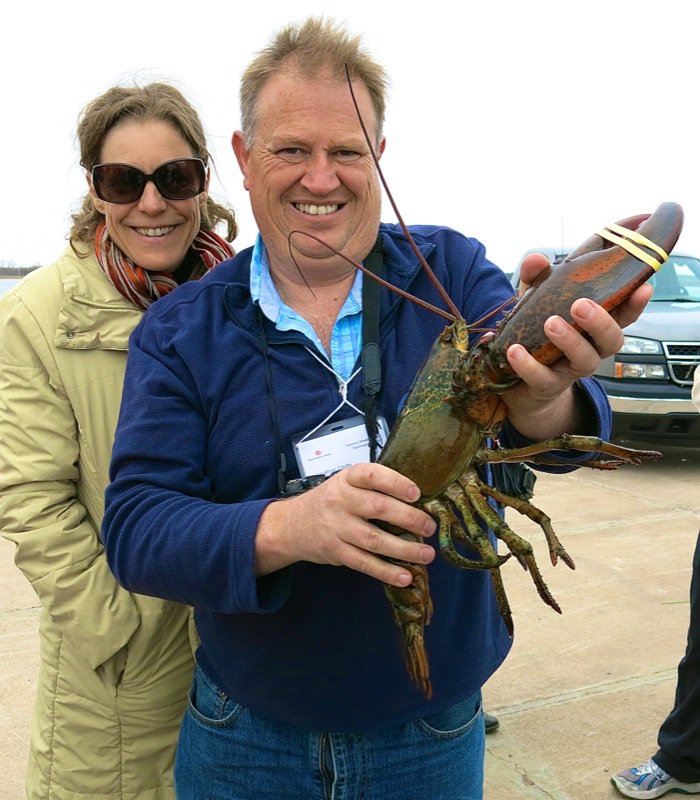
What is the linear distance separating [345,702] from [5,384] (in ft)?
4.16

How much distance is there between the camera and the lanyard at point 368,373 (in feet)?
6.07

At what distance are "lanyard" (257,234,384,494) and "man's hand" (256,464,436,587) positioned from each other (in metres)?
0.28

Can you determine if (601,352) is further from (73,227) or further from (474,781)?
(73,227)

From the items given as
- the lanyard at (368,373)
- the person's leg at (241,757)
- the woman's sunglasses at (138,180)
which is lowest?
the person's leg at (241,757)

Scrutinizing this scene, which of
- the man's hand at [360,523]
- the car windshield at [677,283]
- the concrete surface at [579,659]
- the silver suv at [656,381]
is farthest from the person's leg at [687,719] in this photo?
the car windshield at [677,283]

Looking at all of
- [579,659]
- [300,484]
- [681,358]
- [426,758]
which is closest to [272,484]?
[300,484]

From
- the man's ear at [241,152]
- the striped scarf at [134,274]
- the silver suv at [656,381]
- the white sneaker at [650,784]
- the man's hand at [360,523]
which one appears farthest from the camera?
the silver suv at [656,381]

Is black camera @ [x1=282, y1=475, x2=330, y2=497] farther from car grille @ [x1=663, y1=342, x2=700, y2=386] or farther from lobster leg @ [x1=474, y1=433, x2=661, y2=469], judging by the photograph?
car grille @ [x1=663, y1=342, x2=700, y2=386]

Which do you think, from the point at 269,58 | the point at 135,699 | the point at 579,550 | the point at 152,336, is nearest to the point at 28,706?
the point at 135,699

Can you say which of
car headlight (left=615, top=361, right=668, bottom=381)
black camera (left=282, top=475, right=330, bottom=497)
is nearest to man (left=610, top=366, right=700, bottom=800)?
black camera (left=282, top=475, right=330, bottom=497)

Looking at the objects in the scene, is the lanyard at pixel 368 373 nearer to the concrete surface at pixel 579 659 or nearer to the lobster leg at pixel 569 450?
the lobster leg at pixel 569 450

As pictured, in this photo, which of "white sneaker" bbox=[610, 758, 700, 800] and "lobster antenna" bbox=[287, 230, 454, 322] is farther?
"white sneaker" bbox=[610, 758, 700, 800]

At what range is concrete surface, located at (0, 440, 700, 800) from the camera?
11.3 ft

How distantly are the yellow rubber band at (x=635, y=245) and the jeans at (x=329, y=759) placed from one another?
1057 millimetres
